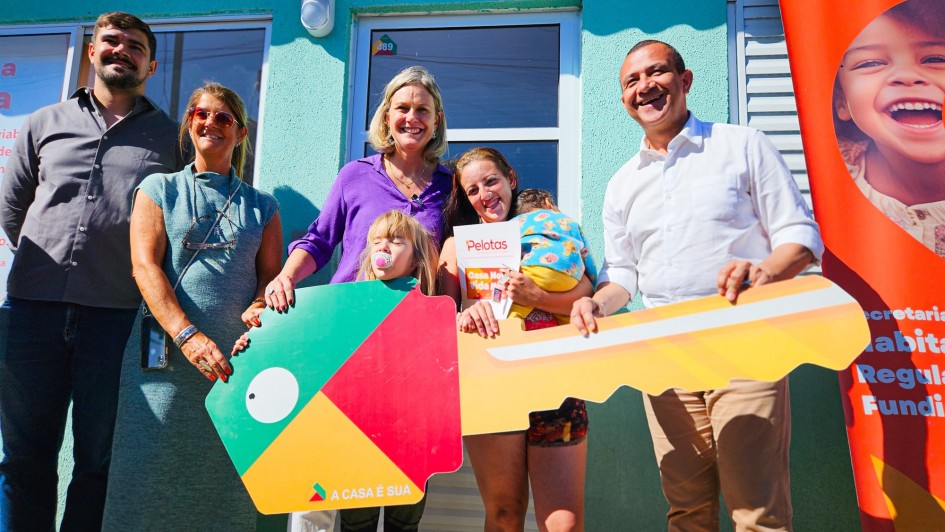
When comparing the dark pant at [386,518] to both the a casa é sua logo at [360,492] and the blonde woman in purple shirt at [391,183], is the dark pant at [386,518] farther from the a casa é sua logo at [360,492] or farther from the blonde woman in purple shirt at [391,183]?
the a casa é sua logo at [360,492]

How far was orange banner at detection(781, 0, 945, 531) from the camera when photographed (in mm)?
2512

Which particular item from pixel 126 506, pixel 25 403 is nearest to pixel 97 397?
pixel 25 403

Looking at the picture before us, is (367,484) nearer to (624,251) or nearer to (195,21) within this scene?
(624,251)

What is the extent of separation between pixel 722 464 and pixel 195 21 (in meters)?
3.70

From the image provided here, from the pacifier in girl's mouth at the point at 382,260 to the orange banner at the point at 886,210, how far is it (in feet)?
5.84

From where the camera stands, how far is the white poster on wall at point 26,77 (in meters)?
3.99

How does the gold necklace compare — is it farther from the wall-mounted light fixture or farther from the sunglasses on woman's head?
the wall-mounted light fixture

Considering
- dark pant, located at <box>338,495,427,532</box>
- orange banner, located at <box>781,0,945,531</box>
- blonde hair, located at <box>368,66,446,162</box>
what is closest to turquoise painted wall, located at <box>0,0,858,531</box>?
orange banner, located at <box>781,0,945,531</box>

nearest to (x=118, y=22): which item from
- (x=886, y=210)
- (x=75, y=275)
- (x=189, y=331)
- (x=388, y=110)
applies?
(x=75, y=275)

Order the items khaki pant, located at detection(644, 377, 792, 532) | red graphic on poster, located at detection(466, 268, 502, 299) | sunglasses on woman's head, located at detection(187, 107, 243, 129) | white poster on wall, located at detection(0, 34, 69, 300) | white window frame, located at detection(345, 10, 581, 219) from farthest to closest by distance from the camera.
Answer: white poster on wall, located at detection(0, 34, 69, 300), white window frame, located at detection(345, 10, 581, 219), sunglasses on woman's head, located at detection(187, 107, 243, 129), red graphic on poster, located at detection(466, 268, 502, 299), khaki pant, located at detection(644, 377, 792, 532)

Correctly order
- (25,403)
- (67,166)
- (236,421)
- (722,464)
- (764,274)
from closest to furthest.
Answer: (764,274)
(722,464)
(236,421)
(25,403)
(67,166)

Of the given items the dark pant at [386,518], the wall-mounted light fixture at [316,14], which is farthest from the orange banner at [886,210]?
the wall-mounted light fixture at [316,14]

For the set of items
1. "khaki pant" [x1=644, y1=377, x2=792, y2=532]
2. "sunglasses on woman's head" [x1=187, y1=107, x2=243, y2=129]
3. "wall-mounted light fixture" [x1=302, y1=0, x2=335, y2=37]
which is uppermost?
"wall-mounted light fixture" [x1=302, y1=0, x2=335, y2=37]

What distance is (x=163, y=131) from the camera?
3.07 metres
